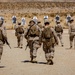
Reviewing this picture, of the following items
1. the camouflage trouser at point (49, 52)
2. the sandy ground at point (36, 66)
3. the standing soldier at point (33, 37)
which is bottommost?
the sandy ground at point (36, 66)

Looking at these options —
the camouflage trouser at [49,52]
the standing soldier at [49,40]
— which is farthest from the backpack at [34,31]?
the camouflage trouser at [49,52]

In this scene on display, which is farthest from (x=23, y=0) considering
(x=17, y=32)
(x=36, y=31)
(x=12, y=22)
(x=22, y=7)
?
(x=36, y=31)

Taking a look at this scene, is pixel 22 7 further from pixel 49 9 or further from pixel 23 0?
pixel 23 0

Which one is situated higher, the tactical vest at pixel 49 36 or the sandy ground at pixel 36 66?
the tactical vest at pixel 49 36

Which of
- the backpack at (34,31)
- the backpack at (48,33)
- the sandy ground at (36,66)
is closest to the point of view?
the sandy ground at (36,66)

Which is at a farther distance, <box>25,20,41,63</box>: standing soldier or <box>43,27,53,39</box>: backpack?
<box>25,20,41,63</box>: standing soldier

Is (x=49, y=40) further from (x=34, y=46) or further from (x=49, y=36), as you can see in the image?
(x=34, y=46)

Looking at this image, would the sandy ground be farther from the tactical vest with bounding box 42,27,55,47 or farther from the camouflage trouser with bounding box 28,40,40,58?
the tactical vest with bounding box 42,27,55,47

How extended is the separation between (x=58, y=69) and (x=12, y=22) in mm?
44655

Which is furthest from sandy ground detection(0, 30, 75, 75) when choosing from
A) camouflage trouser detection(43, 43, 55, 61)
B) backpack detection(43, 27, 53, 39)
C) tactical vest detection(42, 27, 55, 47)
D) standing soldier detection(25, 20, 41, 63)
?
backpack detection(43, 27, 53, 39)

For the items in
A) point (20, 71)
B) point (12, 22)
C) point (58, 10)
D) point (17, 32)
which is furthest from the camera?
point (58, 10)

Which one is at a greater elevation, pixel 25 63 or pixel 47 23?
pixel 47 23

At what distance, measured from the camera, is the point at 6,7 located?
289ft

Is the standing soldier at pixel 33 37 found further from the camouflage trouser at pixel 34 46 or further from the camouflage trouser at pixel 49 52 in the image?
the camouflage trouser at pixel 49 52
